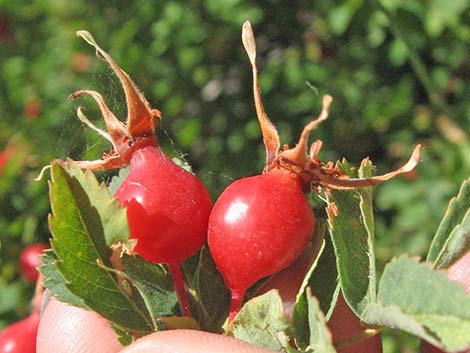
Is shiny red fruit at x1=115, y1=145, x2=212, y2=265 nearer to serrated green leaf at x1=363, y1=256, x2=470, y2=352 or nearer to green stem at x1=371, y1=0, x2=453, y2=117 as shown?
serrated green leaf at x1=363, y1=256, x2=470, y2=352

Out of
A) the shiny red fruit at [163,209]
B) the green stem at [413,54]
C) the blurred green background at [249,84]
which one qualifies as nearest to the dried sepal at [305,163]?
the shiny red fruit at [163,209]

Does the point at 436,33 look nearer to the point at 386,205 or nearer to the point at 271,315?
the point at 386,205

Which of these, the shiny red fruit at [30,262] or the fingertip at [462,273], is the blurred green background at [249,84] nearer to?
the shiny red fruit at [30,262]

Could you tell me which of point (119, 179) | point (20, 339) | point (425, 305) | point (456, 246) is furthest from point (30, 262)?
point (425, 305)

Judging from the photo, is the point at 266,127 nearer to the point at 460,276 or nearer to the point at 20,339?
the point at 460,276

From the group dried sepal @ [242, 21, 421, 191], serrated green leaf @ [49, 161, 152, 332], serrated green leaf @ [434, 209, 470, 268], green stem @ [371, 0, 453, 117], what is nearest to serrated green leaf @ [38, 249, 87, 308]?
serrated green leaf @ [49, 161, 152, 332]

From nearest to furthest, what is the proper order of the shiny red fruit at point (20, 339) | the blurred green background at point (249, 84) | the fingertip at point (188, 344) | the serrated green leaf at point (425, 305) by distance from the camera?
1. the serrated green leaf at point (425, 305)
2. the fingertip at point (188, 344)
3. the shiny red fruit at point (20, 339)
4. the blurred green background at point (249, 84)
